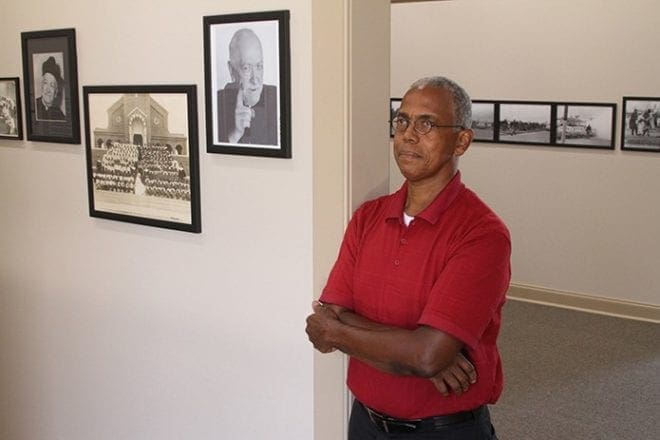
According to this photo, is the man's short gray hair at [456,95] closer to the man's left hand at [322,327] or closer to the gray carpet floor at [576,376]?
the man's left hand at [322,327]

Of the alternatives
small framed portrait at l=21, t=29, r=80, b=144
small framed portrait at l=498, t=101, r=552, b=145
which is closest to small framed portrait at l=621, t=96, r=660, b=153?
small framed portrait at l=498, t=101, r=552, b=145

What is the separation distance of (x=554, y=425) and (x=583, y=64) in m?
2.82

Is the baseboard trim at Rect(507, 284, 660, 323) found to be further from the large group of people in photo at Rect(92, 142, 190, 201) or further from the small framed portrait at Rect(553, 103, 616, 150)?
the large group of people in photo at Rect(92, 142, 190, 201)

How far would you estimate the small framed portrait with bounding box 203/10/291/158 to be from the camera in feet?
7.57

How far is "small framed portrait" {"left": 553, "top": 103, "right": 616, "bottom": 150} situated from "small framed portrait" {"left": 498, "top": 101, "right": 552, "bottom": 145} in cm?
9

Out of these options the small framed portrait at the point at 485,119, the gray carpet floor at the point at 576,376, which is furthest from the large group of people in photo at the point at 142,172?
the small framed portrait at the point at 485,119

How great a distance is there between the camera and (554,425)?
4062mm

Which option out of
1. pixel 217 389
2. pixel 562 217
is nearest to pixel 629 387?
pixel 562 217

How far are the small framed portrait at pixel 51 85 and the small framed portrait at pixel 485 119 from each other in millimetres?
3891

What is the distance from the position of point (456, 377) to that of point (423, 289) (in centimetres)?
23

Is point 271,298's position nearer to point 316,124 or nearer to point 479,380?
point 316,124

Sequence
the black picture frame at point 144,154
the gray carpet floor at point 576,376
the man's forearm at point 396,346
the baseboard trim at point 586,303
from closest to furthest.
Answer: the man's forearm at point 396,346
the black picture frame at point 144,154
the gray carpet floor at point 576,376
the baseboard trim at point 586,303

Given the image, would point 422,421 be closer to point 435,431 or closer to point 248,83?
point 435,431

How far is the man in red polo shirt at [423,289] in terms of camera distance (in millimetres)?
1813
